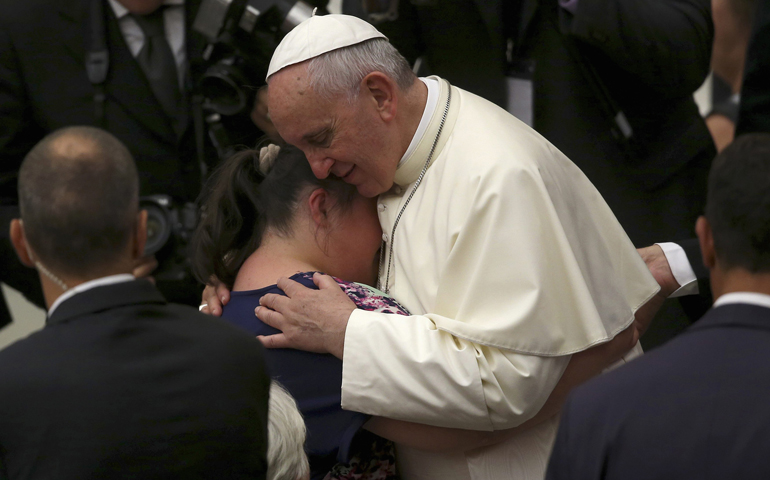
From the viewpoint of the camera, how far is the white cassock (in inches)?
77.3

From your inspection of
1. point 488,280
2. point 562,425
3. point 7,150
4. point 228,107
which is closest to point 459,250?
point 488,280

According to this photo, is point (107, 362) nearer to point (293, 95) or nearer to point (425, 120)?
point (293, 95)

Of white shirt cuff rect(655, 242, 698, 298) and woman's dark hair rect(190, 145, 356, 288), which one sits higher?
woman's dark hair rect(190, 145, 356, 288)

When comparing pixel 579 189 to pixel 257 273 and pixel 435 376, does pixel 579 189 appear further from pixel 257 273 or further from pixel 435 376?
pixel 257 273

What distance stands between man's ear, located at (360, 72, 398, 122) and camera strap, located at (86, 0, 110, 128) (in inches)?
57.0

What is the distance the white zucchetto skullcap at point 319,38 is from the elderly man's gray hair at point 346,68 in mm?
18

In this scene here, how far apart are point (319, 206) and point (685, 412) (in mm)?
1211

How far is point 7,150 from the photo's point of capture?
10.3 ft

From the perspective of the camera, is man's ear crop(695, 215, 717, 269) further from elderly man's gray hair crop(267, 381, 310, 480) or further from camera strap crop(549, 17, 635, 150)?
camera strap crop(549, 17, 635, 150)

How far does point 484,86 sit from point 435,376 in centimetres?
135

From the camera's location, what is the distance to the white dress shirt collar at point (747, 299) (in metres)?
1.34

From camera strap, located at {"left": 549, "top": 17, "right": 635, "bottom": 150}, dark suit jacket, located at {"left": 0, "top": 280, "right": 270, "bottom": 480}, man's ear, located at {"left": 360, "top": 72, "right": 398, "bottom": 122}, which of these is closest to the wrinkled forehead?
man's ear, located at {"left": 360, "top": 72, "right": 398, "bottom": 122}

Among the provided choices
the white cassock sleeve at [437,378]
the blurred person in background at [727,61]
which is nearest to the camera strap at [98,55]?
the white cassock sleeve at [437,378]

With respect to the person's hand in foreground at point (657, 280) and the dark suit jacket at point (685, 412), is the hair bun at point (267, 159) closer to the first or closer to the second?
the person's hand in foreground at point (657, 280)
